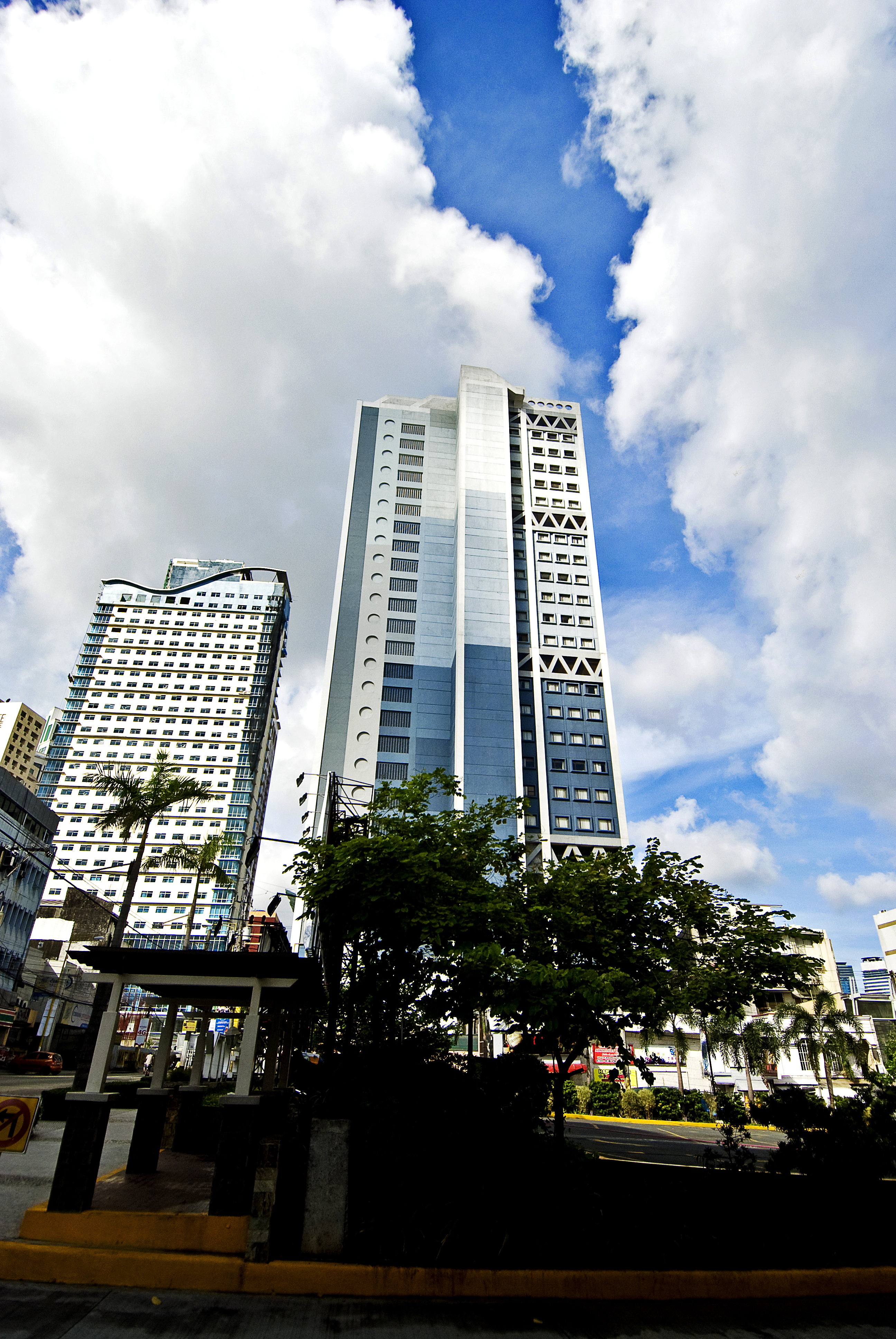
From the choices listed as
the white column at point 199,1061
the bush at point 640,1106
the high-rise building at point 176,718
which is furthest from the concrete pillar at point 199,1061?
the high-rise building at point 176,718

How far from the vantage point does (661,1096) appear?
4056cm

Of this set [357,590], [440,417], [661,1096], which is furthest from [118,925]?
[440,417]

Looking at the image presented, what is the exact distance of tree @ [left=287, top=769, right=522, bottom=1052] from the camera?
12.4 metres

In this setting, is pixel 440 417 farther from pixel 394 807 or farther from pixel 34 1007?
pixel 394 807

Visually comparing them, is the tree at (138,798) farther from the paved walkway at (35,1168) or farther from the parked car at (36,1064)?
the parked car at (36,1064)

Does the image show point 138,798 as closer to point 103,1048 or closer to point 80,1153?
point 103,1048

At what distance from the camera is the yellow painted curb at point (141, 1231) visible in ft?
27.3

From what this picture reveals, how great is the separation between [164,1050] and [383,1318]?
7646 millimetres

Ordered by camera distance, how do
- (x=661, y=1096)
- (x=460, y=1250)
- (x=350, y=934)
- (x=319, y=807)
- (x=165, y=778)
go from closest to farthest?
(x=460, y=1250) → (x=350, y=934) → (x=165, y=778) → (x=661, y=1096) → (x=319, y=807)

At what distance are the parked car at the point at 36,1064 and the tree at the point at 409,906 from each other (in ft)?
110

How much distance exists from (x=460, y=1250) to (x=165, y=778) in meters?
22.4

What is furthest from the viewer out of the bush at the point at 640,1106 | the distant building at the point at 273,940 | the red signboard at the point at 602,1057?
the red signboard at the point at 602,1057

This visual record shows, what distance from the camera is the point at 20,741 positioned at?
15475 cm

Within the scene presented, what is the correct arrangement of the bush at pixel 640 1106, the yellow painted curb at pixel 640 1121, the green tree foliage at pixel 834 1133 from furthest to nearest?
the bush at pixel 640 1106, the yellow painted curb at pixel 640 1121, the green tree foliage at pixel 834 1133
